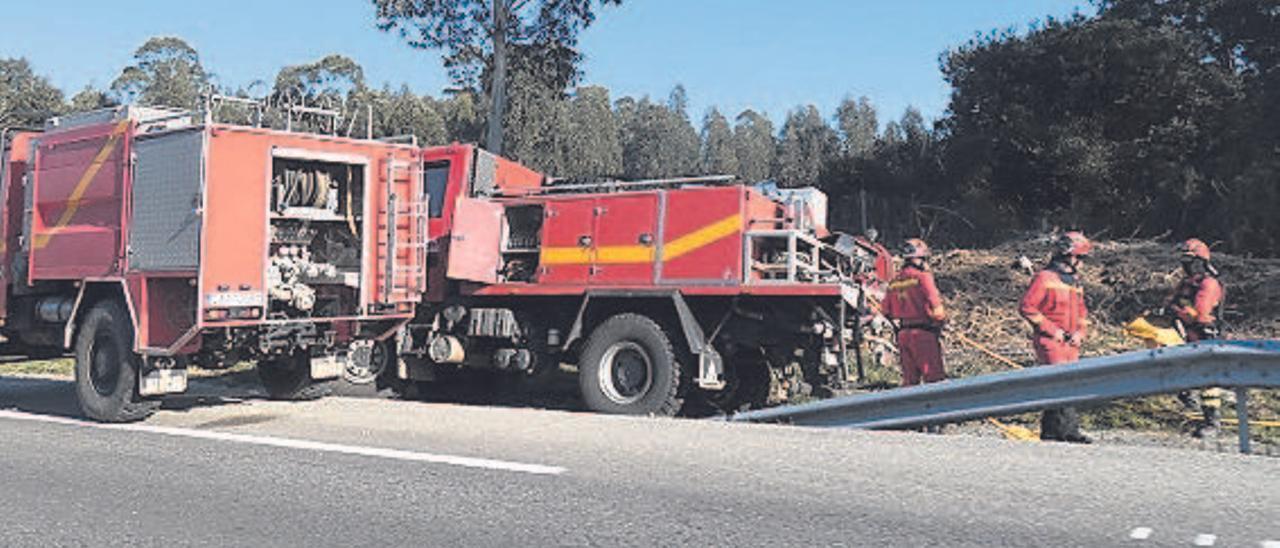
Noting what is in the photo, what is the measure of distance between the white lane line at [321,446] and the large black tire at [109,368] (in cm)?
14

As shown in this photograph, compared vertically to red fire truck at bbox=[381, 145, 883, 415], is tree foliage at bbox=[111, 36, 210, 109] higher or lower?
higher

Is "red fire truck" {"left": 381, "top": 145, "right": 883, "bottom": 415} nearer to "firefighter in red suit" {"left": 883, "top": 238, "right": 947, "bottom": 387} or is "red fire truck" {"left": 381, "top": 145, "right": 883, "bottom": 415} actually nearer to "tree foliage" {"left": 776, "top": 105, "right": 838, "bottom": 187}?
"firefighter in red suit" {"left": 883, "top": 238, "right": 947, "bottom": 387}

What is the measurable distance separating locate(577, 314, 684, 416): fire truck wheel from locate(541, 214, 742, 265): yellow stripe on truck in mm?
547

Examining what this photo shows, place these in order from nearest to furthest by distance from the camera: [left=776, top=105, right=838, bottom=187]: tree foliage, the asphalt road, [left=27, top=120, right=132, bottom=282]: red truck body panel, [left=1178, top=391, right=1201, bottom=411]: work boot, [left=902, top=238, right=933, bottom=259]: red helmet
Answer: the asphalt road, [left=27, top=120, right=132, bottom=282]: red truck body panel, [left=1178, top=391, right=1201, bottom=411]: work boot, [left=902, top=238, right=933, bottom=259]: red helmet, [left=776, top=105, right=838, bottom=187]: tree foliage

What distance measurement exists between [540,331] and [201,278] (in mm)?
3359

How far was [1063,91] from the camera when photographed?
28656mm

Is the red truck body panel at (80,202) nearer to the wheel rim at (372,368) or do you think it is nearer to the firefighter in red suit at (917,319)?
the wheel rim at (372,368)

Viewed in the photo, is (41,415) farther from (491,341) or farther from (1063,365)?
(1063,365)

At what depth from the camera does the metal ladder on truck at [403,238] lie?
9.92 meters

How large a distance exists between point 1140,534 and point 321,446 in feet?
17.3

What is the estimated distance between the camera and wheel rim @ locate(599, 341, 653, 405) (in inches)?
388

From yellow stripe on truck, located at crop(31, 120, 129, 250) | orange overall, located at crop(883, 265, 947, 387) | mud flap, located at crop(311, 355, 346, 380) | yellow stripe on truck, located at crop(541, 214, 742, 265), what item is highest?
yellow stripe on truck, located at crop(31, 120, 129, 250)

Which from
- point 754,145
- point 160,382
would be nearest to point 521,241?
point 160,382

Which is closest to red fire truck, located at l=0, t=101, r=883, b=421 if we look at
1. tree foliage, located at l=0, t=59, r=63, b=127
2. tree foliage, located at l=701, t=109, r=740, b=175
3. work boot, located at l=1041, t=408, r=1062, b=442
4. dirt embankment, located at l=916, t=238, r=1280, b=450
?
work boot, located at l=1041, t=408, r=1062, b=442
